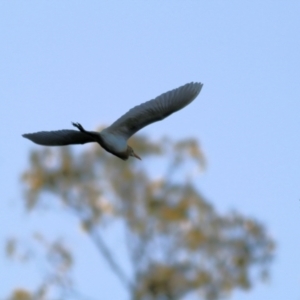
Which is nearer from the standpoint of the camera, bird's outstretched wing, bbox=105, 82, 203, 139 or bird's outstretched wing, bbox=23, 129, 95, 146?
bird's outstretched wing, bbox=23, 129, 95, 146

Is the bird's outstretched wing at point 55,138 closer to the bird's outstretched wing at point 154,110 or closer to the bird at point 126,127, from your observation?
the bird at point 126,127

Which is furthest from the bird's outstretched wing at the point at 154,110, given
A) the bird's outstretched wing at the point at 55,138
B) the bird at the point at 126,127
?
the bird's outstretched wing at the point at 55,138

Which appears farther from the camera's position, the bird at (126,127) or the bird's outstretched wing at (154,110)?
the bird's outstretched wing at (154,110)

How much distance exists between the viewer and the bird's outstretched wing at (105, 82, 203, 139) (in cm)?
630

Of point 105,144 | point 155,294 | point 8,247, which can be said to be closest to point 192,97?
point 105,144

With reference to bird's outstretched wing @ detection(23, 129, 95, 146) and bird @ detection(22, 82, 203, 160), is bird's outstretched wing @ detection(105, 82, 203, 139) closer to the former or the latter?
bird @ detection(22, 82, 203, 160)

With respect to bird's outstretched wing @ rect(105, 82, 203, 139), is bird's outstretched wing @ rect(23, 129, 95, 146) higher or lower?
lower

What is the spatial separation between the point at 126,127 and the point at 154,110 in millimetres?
275

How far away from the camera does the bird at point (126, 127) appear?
239 inches

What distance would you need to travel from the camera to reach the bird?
6059 millimetres

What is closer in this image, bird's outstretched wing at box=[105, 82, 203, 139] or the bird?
the bird

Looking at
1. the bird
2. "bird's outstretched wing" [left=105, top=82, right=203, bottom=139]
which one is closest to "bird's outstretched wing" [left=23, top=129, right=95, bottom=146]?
the bird

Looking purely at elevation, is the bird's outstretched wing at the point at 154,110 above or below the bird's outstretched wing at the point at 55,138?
above

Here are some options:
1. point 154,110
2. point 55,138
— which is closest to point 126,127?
point 154,110
